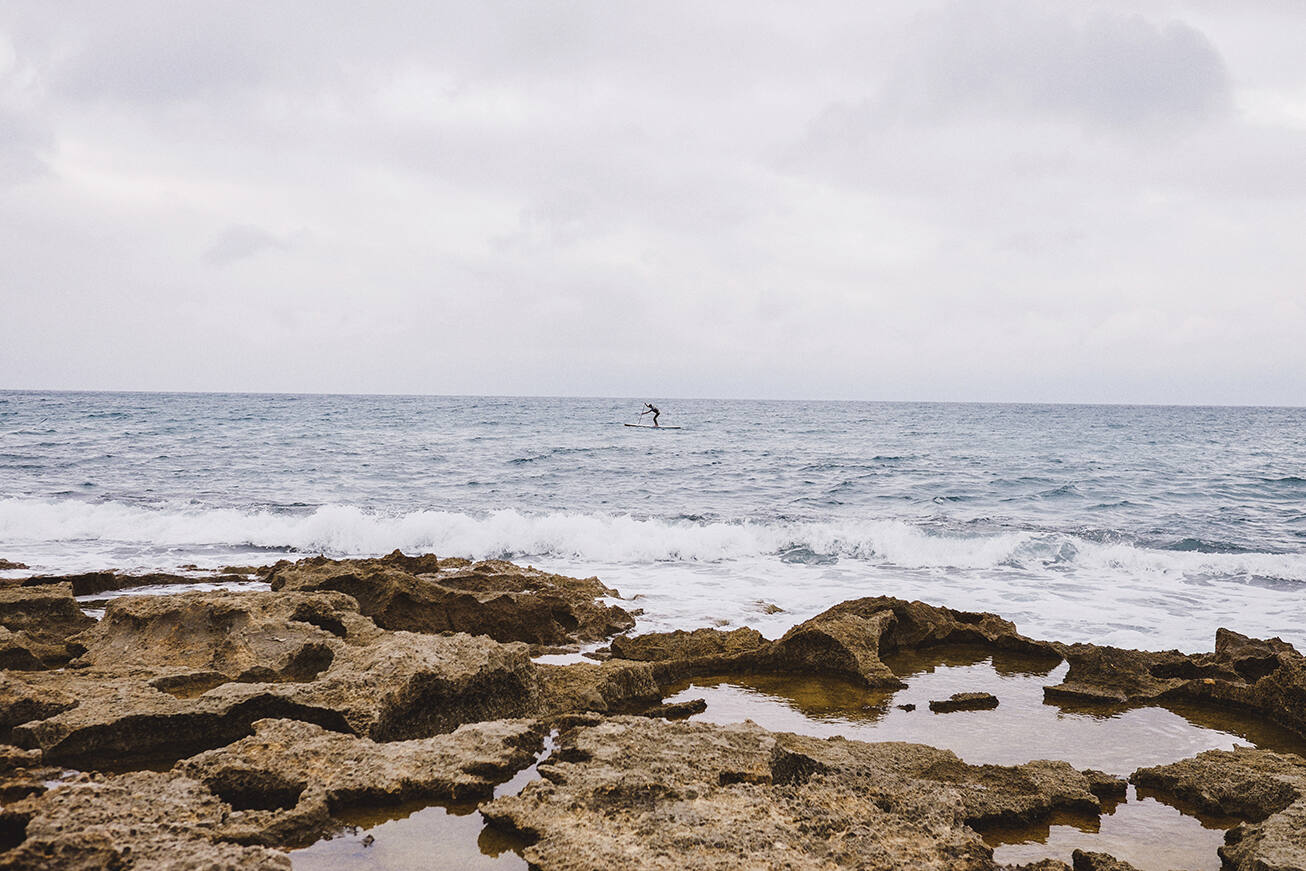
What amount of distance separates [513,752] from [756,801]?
1330 millimetres

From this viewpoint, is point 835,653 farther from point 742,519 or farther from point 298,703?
point 742,519

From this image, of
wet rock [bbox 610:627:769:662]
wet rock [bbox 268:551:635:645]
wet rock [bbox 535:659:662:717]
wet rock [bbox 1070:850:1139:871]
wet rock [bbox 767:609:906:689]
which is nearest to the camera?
wet rock [bbox 1070:850:1139:871]

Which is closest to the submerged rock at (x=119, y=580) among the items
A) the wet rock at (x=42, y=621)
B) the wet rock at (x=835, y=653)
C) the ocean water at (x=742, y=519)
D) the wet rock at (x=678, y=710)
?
the wet rock at (x=42, y=621)

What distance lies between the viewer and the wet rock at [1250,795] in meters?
3.14

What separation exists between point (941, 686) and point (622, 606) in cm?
374

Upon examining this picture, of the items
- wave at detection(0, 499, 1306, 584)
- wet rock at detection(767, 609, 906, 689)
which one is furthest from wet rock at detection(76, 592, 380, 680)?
wave at detection(0, 499, 1306, 584)

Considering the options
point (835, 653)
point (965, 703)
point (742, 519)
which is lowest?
point (742, 519)

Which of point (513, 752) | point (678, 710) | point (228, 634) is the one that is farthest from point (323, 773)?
point (228, 634)

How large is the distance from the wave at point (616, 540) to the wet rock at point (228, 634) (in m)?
6.66

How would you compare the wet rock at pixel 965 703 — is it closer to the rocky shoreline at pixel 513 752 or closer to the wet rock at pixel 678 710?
the rocky shoreline at pixel 513 752

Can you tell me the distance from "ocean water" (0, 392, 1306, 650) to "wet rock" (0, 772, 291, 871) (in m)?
5.53

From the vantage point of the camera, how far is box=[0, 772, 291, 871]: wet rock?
9.24ft

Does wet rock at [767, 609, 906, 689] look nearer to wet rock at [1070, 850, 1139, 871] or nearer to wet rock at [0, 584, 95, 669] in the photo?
wet rock at [1070, 850, 1139, 871]

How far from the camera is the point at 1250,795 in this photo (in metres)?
4.00
